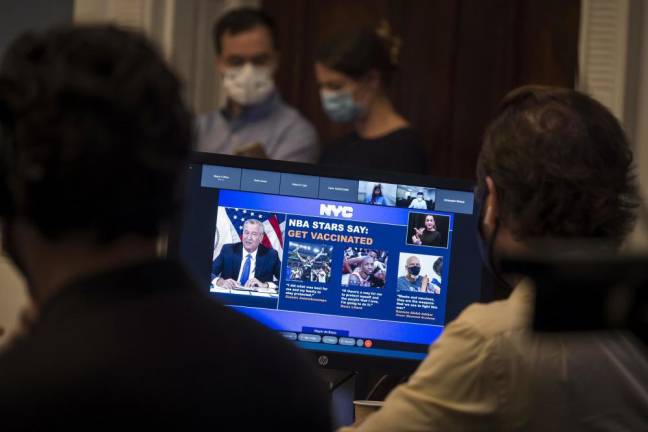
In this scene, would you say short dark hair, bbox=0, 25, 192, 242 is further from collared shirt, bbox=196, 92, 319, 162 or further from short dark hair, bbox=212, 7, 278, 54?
short dark hair, bbox=212, 7, 278, 54

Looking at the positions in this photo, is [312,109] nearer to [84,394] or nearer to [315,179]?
[315,179]

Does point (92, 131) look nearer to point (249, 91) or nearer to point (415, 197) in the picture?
point (415, 197)

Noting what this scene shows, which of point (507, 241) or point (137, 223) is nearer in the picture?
point (137, 223)

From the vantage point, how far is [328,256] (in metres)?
2.18

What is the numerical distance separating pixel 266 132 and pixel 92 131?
2.55 m

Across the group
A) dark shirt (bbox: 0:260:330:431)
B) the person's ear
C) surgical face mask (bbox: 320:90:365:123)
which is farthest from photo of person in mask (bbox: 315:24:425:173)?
dark shirt (bbox: 0:260:330:431)

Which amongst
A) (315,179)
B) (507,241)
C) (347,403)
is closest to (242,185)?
(315,179)

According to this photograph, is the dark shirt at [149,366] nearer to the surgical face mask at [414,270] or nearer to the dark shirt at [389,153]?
the surgical face mask at [414,270]

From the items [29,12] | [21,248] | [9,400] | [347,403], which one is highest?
[29,12]

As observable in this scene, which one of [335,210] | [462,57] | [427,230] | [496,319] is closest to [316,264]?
[335,210]

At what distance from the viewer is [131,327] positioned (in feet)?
3.27

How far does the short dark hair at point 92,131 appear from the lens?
99 cm

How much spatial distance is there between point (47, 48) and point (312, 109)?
3403 mm

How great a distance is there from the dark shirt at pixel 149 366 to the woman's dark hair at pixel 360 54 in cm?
235
